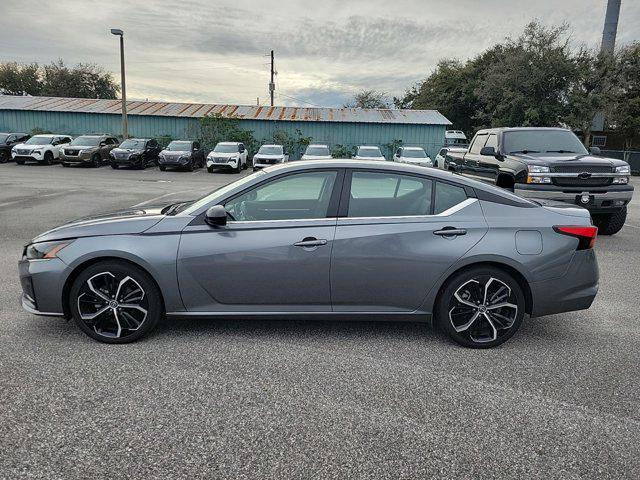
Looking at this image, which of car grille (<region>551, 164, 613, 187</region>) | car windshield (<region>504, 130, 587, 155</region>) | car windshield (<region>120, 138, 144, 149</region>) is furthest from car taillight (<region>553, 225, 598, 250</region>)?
car windshield (<region>120, 138, 144, 149</region>)

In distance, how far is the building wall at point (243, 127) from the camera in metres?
35.0

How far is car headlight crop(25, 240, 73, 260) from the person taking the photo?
3.92 meters

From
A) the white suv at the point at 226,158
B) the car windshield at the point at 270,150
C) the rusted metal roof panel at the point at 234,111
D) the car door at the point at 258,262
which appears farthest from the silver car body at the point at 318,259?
Answer: the rusted metal roof panel at the point at 234,111

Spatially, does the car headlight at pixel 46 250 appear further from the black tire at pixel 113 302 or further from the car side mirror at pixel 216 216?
the car side mirror at pixel 216 216

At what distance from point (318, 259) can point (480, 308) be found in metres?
1.38

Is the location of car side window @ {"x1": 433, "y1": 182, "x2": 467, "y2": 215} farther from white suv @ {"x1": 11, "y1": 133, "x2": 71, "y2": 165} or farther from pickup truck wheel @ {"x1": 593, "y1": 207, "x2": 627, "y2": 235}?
white suv @ {"x1": 11, "y1": 133, "x2": 71, "y2": 165}

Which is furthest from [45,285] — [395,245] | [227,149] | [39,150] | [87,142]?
[39,150]

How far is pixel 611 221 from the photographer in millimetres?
A: 9305

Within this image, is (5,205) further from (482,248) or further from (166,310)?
(482,248)

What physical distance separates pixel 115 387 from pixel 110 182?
674 inches

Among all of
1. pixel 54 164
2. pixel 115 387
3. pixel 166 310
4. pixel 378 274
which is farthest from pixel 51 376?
pixel 54 164

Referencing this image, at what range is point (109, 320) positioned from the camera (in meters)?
3.96

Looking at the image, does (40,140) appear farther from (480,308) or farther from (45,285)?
(480,308)

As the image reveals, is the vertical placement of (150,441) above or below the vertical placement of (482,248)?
below
